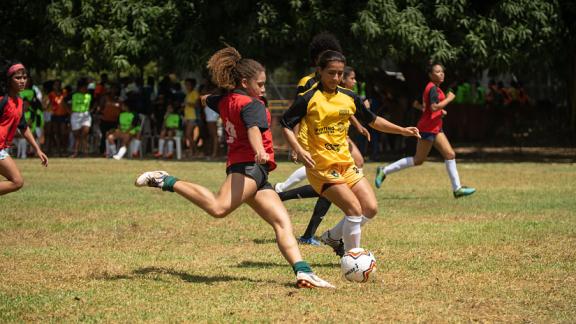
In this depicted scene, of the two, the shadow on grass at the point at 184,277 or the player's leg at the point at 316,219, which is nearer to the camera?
the shadow on grass at the point at 184,277

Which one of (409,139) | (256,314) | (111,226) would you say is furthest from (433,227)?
(409,139)

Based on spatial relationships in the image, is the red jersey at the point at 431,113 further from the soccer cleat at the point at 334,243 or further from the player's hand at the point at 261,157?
the player's hand at the point at 261,157

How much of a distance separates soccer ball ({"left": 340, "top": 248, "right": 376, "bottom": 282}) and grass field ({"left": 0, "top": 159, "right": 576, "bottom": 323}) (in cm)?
10

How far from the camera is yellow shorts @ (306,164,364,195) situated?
8.92m

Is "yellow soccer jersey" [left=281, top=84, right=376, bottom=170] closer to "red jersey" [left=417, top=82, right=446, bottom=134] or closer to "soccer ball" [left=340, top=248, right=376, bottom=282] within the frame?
"soccer ball" [left=340, top=248, right=376, bottom=282]

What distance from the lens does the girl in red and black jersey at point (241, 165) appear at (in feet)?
27.9

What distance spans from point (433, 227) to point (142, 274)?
4.52 meters

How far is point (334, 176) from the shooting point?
8922mm

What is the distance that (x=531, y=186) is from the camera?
18.9m

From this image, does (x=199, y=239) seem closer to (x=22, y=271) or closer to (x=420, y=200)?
(x=22, y=271)

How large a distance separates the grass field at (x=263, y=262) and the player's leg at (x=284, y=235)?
0.13 m

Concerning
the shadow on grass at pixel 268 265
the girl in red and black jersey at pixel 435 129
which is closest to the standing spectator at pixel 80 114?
the girl in red and black jersey at pixel 435 129

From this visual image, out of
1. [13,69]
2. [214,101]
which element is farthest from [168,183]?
[13,69]

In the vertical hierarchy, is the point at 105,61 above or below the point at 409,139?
above
